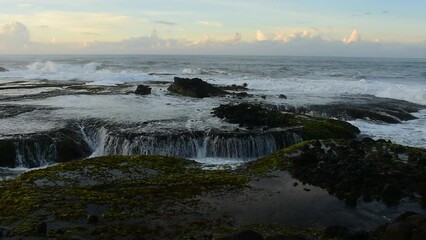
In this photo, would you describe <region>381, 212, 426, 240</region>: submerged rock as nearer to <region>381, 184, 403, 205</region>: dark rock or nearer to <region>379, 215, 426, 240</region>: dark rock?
<region>379, 215, 426, 240</region>: dark rock

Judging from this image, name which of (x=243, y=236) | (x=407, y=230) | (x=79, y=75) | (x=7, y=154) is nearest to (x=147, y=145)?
(x=7, y=154)

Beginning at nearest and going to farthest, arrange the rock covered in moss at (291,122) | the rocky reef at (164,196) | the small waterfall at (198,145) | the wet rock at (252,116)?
1. the rocky reef at (164,196)
2. the small waterfall at (198,145)
3. the rock covered in moss at (291,122)
4. the wet rock at (252,116)

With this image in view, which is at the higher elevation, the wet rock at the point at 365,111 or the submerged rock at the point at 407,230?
the submerged rock at the point at 407,230

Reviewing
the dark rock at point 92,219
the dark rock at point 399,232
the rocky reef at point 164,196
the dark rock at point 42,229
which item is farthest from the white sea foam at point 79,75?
the dark rock at point 399,232

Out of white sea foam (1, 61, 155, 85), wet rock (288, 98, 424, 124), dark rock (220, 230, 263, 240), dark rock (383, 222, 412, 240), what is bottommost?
white sea foam (1, 61, 155, 85)

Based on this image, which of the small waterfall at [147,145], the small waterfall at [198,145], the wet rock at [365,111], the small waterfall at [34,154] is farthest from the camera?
the wet rock at [365,111]

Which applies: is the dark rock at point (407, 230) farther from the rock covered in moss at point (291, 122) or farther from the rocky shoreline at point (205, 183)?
the rock covered in moss at point (291, 122)

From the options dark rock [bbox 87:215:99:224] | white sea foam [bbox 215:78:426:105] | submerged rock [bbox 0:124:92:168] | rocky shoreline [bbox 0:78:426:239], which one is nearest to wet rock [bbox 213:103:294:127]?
rocky shoreline [bbox 0:78:426:239]

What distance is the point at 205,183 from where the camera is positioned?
64.6 feet

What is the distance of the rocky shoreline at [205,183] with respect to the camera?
1469cm

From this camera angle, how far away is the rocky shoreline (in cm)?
1469

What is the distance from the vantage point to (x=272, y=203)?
17656mm

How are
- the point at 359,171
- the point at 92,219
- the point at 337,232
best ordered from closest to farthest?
the point at 337,232, the point at 92,219, the point at 359,171

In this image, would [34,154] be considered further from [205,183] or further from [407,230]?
[407,230]
